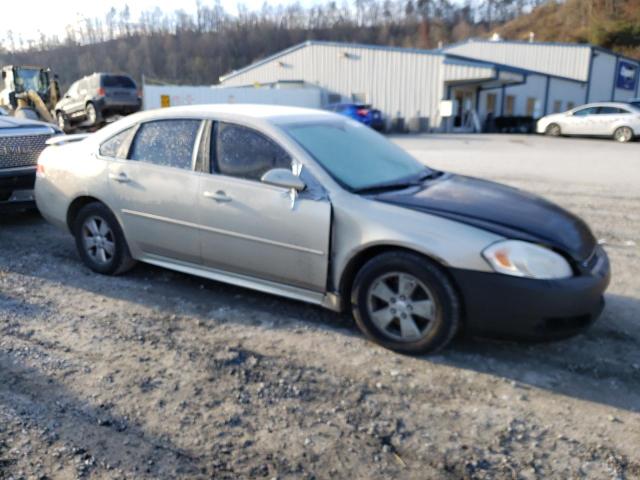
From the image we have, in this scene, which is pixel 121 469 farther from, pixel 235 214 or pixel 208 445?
pixel 235 214

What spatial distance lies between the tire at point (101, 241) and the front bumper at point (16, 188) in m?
1.94

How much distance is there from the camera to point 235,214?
4.30 m

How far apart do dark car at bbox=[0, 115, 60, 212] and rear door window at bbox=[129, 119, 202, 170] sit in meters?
2.70

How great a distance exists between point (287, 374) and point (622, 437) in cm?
186

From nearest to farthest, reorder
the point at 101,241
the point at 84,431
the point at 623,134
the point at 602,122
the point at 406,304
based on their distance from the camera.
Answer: the point at 84,431
the point at 406,304
the point at 101,241
the point at 623,134
the point at 602,122

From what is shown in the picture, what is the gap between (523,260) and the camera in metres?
3.44

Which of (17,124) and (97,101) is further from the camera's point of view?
(97,101)

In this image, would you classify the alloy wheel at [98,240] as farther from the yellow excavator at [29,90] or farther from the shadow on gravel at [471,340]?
the yellow excavator at [29,90]

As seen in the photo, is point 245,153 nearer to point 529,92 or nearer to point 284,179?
point 284,179

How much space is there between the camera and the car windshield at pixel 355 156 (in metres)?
4.15

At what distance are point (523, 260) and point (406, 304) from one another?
0.77 metres

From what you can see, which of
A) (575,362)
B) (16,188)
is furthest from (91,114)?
(575,362)

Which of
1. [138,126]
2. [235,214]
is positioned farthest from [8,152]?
[235,214]

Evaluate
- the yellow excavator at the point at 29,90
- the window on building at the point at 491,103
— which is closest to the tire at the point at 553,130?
the window on building at the point at 491,103
